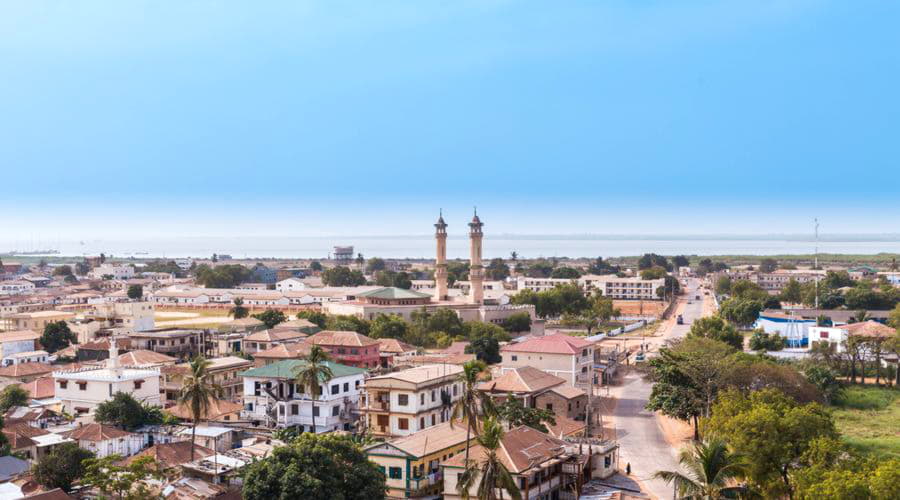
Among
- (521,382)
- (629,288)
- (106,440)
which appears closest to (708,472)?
(521,382)

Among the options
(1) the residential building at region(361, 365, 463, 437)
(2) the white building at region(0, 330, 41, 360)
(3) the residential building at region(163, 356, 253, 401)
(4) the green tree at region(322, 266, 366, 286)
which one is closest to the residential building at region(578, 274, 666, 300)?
(4) the green tree at region(322, 266, 366, 286)

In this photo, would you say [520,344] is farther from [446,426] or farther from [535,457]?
[535,457]

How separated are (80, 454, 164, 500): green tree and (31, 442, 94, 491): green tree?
129 cm

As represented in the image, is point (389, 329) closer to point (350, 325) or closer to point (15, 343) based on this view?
point (350, 325)

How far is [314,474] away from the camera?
21.6 meters

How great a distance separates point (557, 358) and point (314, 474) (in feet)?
68.3

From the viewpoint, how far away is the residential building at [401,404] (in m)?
31.0

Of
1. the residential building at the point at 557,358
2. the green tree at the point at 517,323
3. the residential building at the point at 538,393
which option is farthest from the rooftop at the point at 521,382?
the green tree at the point at 517,323

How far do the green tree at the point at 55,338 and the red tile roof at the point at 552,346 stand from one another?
29.1 metres

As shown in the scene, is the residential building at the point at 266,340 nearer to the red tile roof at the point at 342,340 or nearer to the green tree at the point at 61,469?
the red tile roof at the point at 342,340

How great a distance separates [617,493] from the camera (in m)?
24.5

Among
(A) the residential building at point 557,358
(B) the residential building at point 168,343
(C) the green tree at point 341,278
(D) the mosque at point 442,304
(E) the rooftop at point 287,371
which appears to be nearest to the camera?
(E) the rooftop at point 287,371

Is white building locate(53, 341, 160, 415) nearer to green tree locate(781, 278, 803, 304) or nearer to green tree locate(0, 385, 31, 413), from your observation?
green tree locate(0, 385, 31, 413)

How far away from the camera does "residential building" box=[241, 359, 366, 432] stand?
33281 mm
